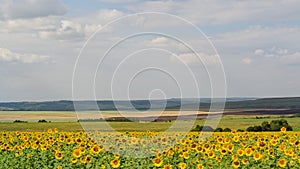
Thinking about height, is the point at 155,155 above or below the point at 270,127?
below

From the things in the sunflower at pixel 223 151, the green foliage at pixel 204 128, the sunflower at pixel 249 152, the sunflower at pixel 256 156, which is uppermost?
the green foliage at pixel 204 128

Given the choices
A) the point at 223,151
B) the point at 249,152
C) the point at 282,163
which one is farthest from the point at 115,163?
the point at 282,163

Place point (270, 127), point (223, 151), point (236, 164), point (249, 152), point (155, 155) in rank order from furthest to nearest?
point (270, 127) < point (155, 155) < point (223, 151) < point (249, 152) < point (236, 164)

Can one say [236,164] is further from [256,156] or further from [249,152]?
[249,152]

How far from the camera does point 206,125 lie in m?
23.6

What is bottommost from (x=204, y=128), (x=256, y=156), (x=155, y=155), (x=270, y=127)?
(x=256, y=156)

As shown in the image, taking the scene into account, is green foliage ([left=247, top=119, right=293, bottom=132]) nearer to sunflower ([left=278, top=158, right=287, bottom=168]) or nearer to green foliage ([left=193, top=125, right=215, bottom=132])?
green foliage ([left=193, top=125, right=215, bottom=132])

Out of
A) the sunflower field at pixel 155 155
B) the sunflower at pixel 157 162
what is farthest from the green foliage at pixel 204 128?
the sunflower at pixel 157 162

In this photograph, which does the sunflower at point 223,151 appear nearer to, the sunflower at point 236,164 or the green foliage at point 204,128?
the sunflower at point 236,164

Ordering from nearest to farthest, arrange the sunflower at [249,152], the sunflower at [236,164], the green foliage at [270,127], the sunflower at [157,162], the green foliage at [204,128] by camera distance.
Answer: the sunflower at [236,164]
the sunflower at [157,162]
the sunflower at [249,152]
the green foliage at [204,128]
the green foliage at [270,127]

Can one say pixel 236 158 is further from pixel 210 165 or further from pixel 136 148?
pixel 136 148

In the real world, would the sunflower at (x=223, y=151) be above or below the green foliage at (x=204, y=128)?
below

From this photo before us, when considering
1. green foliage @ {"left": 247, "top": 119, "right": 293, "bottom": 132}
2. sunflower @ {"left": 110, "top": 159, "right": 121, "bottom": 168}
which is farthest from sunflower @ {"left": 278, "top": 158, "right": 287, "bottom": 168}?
green foliage @ {"left": 247, "top": 119, "right": 293, "bottom": 132}

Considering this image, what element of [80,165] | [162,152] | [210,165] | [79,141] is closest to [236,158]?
[210,165]
